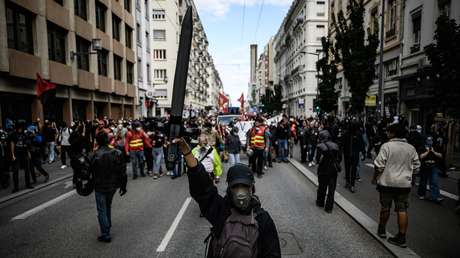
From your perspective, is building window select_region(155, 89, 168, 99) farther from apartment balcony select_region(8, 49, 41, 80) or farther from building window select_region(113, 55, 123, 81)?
apartment balcony select_region(8, 49, 41, 80)

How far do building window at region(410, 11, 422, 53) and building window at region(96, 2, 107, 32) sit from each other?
21942mm

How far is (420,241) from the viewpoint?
482 cm

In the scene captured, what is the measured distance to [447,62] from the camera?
9156 millimetres

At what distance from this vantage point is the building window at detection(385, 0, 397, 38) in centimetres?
2169

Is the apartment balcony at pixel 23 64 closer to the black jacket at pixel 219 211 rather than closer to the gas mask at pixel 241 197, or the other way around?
the black jacket at pixel 219 211

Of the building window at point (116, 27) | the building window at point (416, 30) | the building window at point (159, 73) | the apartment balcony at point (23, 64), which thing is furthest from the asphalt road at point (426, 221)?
the building window at point (159, 73)

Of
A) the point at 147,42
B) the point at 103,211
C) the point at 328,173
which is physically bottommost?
the point at 103,211

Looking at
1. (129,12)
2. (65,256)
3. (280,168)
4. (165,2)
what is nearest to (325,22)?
(165,2)

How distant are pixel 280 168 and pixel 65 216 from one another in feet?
25.8

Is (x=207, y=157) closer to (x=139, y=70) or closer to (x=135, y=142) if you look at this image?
(x=135, y=142)

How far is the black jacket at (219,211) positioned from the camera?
1999 millimetres

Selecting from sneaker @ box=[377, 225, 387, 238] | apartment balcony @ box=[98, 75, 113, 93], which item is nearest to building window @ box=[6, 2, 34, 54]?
apartment balcony @ box=[98, 75, 113, 93]

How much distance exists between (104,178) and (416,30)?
20.4m

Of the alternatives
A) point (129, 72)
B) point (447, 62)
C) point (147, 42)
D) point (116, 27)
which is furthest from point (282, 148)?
point (147, 42)
